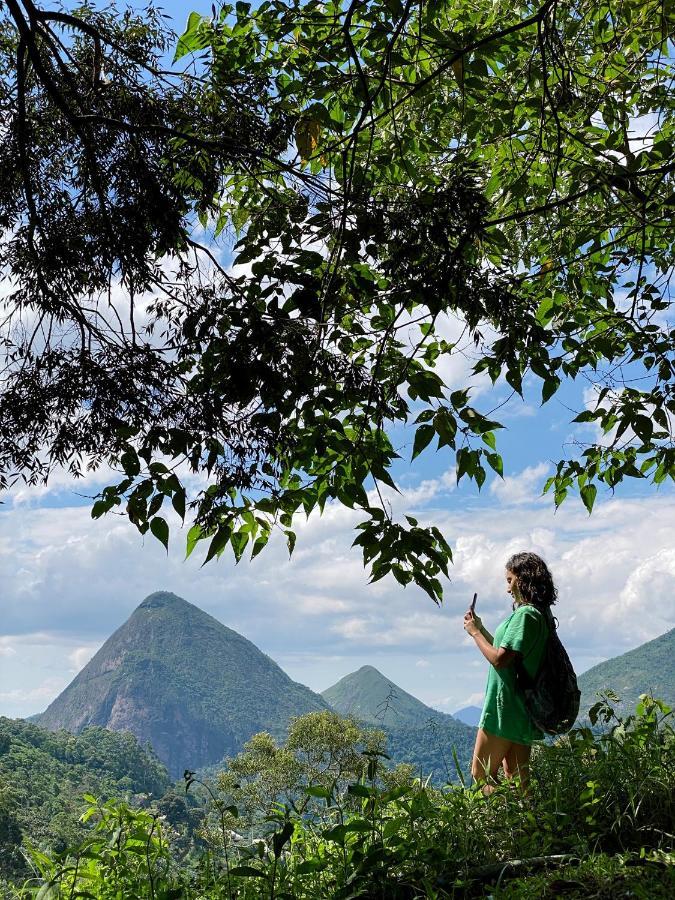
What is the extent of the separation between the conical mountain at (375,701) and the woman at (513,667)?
1.03 feet

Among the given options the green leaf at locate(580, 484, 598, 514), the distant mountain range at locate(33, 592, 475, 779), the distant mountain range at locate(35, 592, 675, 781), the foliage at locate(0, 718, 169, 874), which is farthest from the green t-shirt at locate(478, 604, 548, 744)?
the distant mountain range at locate(33, 592, 475, 779)

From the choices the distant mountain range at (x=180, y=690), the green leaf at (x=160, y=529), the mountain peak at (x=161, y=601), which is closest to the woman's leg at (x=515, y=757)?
the green leaf at (x=160, y=529)

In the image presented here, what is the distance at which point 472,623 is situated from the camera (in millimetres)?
4344

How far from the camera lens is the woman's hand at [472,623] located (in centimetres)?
430

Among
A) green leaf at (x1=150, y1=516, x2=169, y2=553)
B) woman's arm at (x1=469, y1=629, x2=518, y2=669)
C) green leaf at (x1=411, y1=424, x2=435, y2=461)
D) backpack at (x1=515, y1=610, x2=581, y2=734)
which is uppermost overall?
green leaf at (x1=411, y1=424, x2=435, y2=461)

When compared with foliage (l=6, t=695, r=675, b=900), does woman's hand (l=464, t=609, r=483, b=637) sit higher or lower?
higher

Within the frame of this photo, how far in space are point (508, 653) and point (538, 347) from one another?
5.04 ft

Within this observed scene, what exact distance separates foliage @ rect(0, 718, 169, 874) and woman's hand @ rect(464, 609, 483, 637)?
48.5 feet

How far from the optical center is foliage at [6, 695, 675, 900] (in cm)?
275

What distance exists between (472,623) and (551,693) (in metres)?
0.52

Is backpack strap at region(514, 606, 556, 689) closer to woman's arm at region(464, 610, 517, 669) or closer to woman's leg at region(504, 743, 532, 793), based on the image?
woman's arm at region(464, 610, 517, 669)

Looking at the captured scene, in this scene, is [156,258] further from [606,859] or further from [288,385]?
[606,859]

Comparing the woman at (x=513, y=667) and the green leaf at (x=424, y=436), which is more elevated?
the green leaf at (x=424, y=436)

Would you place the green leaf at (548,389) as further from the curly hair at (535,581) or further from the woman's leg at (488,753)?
the woman's leg at (488,753)
